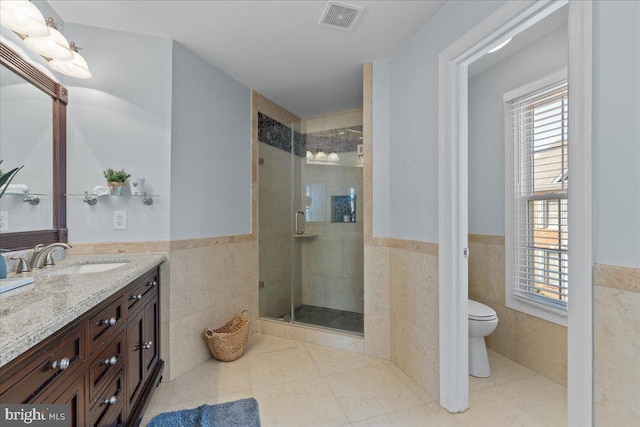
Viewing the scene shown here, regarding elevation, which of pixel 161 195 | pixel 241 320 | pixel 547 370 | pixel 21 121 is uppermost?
pixel 21 121

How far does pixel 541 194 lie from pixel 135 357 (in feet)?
9.40

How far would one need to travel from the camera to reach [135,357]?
1.57 m

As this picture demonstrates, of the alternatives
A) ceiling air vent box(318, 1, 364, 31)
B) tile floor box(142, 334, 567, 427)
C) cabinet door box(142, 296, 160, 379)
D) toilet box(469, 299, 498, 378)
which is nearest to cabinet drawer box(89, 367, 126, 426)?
cabinet door box(142, 296, 160, 379)

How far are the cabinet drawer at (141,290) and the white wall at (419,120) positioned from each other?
1666 millimetres

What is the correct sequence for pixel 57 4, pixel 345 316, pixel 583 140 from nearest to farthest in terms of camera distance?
pixel 583 140 → pixel 57 4 → pixel 345 316

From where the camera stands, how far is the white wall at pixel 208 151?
220 centimetres

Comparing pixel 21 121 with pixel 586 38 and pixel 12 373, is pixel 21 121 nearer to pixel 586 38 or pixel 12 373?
pixel 12 373

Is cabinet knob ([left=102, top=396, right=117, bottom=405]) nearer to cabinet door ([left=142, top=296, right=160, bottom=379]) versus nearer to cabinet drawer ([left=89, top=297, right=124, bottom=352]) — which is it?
cabinet drawer ([left=89, top=297, right=124, bottom=352])

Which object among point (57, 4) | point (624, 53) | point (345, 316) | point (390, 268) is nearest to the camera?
point (624, 53)

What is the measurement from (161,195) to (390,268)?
1.79 meters

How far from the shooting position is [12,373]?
2.26ft

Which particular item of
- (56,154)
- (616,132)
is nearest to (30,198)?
(56,154)

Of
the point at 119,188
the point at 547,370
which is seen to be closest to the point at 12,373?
the point at 119,188

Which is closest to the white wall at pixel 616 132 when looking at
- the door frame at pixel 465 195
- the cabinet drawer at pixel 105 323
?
the door frame at pixel 465 195
